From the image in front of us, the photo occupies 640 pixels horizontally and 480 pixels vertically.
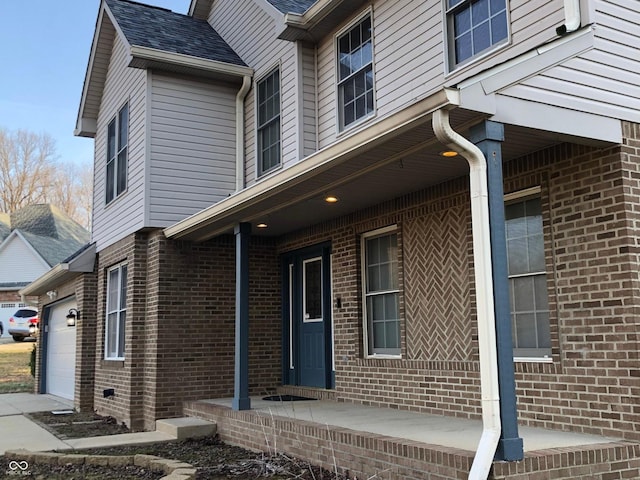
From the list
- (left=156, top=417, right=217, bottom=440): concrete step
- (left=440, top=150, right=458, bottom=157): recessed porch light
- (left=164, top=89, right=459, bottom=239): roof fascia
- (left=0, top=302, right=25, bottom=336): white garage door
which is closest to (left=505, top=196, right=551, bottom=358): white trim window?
(left=440, top=150, right=458, bottom=157): recessed porch light

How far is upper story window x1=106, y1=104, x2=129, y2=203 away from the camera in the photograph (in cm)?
1222

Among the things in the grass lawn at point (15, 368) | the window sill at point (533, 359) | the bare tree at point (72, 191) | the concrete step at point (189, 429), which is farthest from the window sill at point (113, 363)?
the bare tree at point (72, 191)

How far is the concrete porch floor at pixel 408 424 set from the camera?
5445 mm

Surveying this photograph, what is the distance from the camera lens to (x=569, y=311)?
6047 millimetres

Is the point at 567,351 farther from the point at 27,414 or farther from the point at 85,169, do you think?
the point at 85,169

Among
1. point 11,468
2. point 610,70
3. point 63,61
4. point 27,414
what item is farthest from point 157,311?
point 63,61

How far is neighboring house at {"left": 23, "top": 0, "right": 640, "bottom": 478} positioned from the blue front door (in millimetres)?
44

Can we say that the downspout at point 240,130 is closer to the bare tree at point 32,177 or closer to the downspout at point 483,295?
the downspout at point 483,295

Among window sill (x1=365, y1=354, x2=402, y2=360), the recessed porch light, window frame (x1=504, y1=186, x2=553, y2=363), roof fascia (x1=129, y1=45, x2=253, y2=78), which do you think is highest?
roof fascia (x1=129, y1=45, x2=253, y2=78)

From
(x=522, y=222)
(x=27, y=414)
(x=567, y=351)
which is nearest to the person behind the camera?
(x=567, y=351)

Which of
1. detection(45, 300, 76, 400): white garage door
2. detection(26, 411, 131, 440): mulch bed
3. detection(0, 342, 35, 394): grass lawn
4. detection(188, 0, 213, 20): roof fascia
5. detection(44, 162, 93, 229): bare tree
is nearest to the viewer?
detection(26, 411, 131, 440): mulch bed

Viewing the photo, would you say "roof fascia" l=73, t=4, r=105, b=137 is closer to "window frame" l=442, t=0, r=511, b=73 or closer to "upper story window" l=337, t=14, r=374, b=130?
"upper story window" l=337, t=14, r=374, b=130

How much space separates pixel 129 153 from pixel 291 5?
3725mm

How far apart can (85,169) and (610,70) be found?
46319 millimetres
